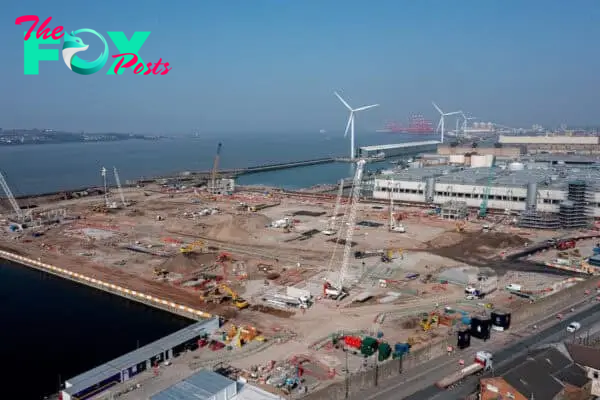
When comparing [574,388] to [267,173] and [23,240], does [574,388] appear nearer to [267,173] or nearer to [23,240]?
[23,240]

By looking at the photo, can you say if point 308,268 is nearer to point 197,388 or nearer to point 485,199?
point 197,388

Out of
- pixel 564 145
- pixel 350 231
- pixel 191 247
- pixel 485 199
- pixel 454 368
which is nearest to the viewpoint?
pixel 454 368

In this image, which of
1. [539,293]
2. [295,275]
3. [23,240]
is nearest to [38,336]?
[295,275]

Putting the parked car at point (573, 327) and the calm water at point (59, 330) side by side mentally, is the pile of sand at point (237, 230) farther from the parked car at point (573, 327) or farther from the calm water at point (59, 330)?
the parked car at point (573, 327)

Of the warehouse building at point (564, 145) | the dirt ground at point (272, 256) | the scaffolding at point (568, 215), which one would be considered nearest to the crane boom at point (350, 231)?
the dirt ground at point (272, 256)

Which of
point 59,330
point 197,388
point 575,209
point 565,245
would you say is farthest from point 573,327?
point 575,209

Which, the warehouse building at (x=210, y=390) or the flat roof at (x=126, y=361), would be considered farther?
the flat roof at (x=126, y=361)
